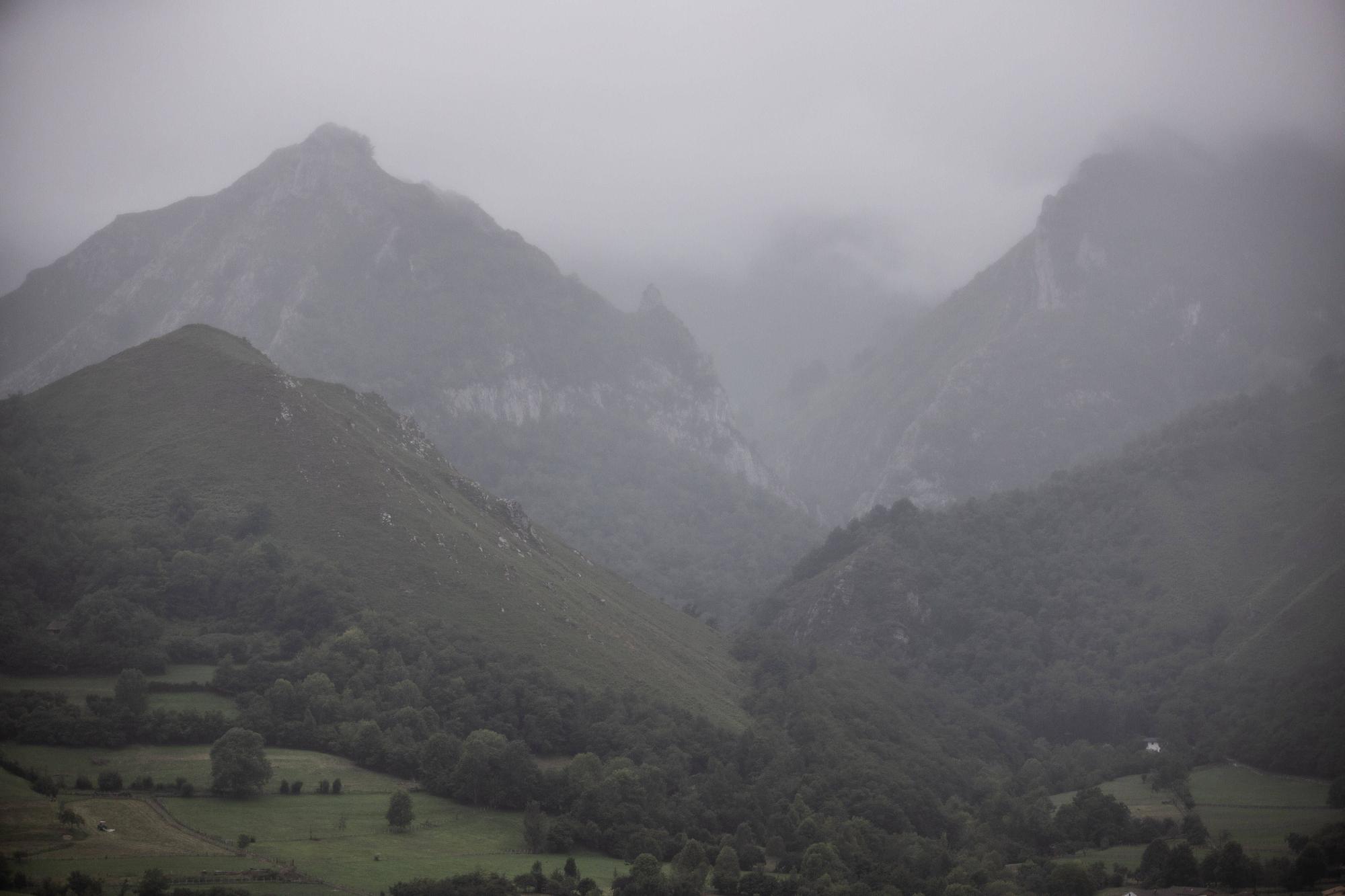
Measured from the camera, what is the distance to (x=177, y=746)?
10881 centimetres

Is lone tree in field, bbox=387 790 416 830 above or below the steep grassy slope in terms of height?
below

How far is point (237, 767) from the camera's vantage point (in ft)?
332

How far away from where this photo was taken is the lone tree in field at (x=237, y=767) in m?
101

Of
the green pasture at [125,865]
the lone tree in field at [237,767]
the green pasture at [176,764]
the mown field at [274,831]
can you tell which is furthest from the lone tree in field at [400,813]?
the green pasture at [125,865]

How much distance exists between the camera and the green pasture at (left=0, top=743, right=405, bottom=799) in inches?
3856

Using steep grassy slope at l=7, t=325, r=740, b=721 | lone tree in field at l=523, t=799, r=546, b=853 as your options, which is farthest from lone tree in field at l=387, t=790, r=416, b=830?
steep grassy slope at l=7, t=325, r=740, b=721

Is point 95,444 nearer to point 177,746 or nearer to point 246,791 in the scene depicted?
point 177,746

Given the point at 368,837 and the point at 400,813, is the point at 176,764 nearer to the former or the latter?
the point at 368,837

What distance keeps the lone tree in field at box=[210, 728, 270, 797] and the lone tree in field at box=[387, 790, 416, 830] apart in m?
10.3

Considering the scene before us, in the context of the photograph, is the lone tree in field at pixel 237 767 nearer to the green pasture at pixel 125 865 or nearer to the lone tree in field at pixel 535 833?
the green pasture at pixel 125 865

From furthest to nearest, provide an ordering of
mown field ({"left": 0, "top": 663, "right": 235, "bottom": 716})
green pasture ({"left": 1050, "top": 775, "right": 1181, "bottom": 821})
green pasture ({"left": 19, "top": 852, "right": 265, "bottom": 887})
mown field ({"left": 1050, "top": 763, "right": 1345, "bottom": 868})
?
green pasture ({"left": 1050, "top": 775, "right": 1181, "bottom": 821}), mown field ({"left": 1050, "top": 763, "right": 1345, "bottom": 868}), mown field ({"left": 0, "top": 663, "right": 235, "bottom": 716}), green pasture ({"left": 19, "top": 852, "right": 265, "bottom": 887})

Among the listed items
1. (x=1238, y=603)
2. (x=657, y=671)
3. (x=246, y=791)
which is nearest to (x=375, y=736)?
(x=246, y=791)

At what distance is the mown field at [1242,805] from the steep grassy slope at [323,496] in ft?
157

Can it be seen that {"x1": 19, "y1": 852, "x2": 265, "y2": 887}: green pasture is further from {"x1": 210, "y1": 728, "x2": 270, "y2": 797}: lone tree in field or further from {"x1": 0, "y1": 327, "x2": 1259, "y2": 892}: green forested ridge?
{"x1": 0, "y1": 327, "x2": 1259, "y2": 892}: green forested ridge
